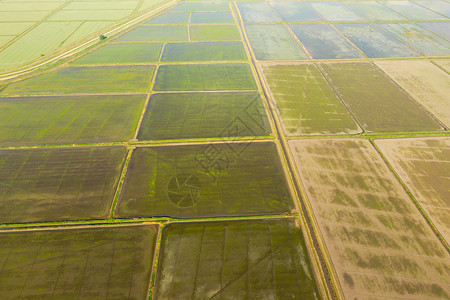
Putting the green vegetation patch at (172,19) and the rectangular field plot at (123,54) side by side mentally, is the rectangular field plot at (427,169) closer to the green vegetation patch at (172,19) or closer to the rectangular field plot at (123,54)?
the rectangular field plot at (123,54)

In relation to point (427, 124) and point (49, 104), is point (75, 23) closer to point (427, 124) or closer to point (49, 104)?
point (49, 104)

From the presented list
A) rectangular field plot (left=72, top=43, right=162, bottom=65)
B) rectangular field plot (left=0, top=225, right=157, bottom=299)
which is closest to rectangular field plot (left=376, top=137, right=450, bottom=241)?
rectangular field plot (left=0, top=225, right=157, bottom=299)

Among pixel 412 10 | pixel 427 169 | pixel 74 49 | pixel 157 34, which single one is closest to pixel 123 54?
pixel 74 49

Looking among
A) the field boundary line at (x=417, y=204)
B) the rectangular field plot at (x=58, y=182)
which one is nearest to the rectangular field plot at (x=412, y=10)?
the field boundary line at (x=417, y=204)

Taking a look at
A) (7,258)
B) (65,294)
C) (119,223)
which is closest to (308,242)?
(119,223)

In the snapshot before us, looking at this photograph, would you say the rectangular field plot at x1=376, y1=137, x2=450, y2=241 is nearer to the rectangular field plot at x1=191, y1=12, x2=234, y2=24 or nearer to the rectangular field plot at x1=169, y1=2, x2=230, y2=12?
the rectangular field plot at x1=191, y1=12, x2=234, y2=24

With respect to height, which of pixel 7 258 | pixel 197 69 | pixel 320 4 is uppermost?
pixel 320 4

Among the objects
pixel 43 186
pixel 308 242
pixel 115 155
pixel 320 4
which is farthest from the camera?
pixel 320 4
